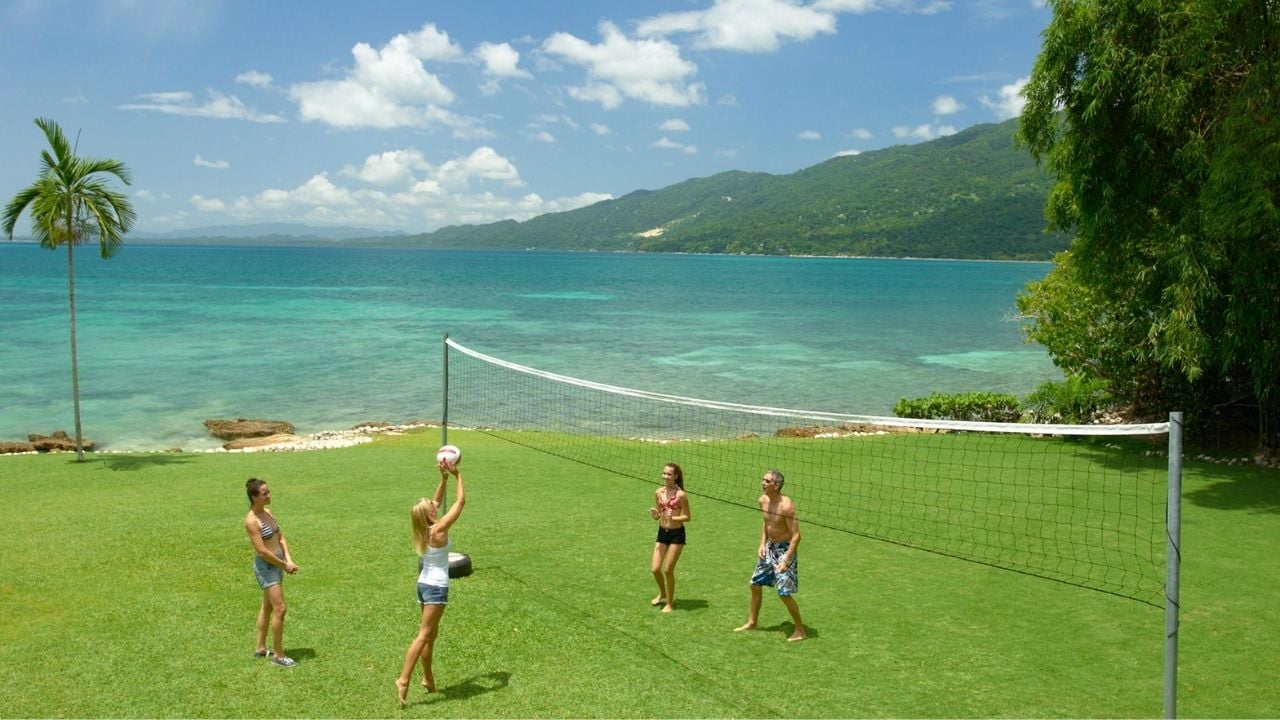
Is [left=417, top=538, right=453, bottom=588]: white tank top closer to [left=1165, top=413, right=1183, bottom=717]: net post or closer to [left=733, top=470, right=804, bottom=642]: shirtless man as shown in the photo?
[left=733, top=470, right=804, bottom=642]: shirtless man

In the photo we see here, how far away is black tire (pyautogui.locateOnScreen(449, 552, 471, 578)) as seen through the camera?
9945 millimetres

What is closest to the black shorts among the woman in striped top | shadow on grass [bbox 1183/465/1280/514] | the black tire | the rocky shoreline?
the black tire

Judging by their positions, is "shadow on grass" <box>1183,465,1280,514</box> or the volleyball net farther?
"shadow on grass" <box>1183,465,1280,514</box>

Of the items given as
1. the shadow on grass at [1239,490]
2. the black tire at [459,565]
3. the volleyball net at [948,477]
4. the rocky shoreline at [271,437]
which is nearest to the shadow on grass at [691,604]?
the volleyball net at [948,477]

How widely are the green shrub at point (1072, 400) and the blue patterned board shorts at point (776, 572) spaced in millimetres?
13500

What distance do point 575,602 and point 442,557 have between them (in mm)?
2735

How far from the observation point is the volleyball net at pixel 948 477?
1073cm

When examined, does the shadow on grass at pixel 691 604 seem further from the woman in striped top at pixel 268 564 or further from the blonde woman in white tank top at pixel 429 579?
the woman in striped top at pixel 268 564

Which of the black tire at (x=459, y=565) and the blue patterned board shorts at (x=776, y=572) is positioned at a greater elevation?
the blue patterned board shorts at (x=776, y=572)

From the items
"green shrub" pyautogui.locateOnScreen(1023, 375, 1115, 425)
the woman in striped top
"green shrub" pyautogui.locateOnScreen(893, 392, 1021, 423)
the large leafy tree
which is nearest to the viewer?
the woman in striped top

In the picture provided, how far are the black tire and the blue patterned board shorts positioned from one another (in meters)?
3.45

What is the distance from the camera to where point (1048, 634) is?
8570mm

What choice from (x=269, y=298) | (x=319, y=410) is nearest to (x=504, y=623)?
(x=319, y=410)

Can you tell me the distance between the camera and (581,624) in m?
8.73
